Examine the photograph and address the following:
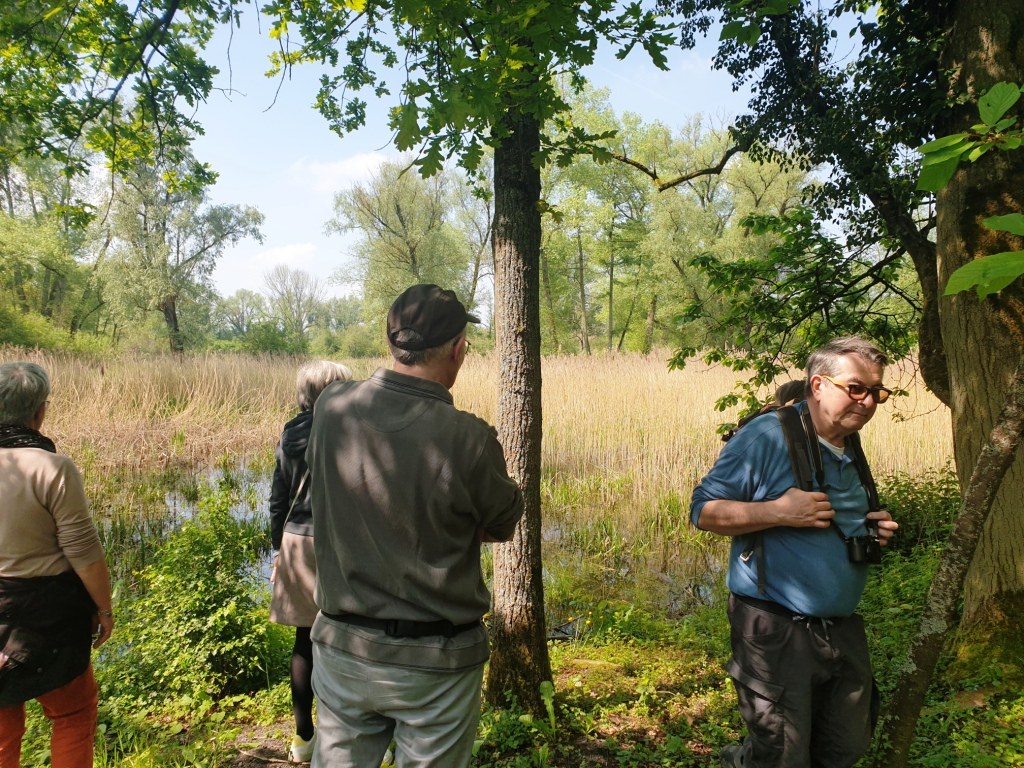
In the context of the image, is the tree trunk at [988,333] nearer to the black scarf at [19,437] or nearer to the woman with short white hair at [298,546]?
the woman with short white hair at [298,546]

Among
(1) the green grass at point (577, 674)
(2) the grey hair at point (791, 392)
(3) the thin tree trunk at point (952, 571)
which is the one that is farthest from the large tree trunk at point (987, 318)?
(3) the thin tree trunk at point (952, 571)

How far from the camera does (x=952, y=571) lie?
1.68 meters

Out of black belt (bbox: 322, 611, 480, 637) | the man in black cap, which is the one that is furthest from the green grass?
black belt (bbox: 322, 611, 480, 637)

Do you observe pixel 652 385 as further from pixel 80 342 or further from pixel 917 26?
pixel 80 342

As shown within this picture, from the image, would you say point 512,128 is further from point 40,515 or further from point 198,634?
point 198,634

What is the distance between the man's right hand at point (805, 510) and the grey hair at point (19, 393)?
2402 millimetres

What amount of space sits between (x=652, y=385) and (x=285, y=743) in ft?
26.3

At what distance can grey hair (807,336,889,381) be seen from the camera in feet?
6.27

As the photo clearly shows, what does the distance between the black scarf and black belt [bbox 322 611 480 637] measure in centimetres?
127

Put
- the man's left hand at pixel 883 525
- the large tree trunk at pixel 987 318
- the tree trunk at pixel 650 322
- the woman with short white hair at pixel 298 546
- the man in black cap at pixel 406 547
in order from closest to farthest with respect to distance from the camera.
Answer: the man in black cap at pixel 406 547 < the man's left hand at pixel 883 525 < the woman with short white hair at pixel 298 546 < the large tree trunk at pixel 987 318 < the tree trunk at pixel 650 322

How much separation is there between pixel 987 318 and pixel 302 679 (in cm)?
379

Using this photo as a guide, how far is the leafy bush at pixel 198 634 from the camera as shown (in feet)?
11.3

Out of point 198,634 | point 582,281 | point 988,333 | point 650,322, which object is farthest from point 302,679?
point 582,281

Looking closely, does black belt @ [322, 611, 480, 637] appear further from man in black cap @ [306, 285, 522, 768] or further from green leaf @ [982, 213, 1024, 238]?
green leaf @ [982, 213, 1024, 238]
